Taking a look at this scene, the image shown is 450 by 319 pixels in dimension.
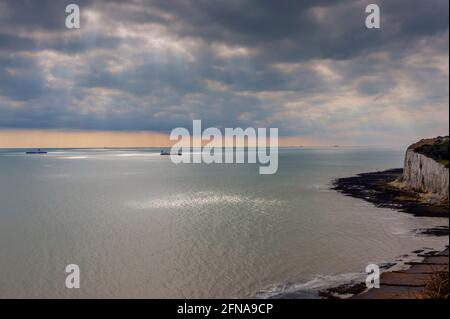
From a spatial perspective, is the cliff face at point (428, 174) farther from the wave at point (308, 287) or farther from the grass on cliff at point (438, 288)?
the grass on cliff at point (438, 288)

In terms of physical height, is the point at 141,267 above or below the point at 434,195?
below

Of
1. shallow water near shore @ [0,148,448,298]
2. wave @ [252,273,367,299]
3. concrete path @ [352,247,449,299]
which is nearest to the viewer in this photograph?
concrete path @ [352,247,449,299]

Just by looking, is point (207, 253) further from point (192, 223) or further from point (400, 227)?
point (400, 227)

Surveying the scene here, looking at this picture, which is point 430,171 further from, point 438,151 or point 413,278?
point 413,278

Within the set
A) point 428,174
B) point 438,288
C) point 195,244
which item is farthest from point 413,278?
point 428,174

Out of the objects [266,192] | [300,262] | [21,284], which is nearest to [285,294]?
[300,262]

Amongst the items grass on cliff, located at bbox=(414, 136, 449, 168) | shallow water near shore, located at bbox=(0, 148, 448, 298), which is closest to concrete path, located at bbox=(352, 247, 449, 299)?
shallow water near shore, located at bbox=(0, 148, 448, 298)

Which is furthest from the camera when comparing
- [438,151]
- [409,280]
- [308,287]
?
[438,151]

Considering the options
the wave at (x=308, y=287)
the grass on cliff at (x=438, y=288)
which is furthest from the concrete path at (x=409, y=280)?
the wave at (x=308, y=287)

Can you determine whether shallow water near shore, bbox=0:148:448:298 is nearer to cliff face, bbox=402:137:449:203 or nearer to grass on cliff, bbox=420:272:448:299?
grass on cliff, bbox=420:272:448:299
